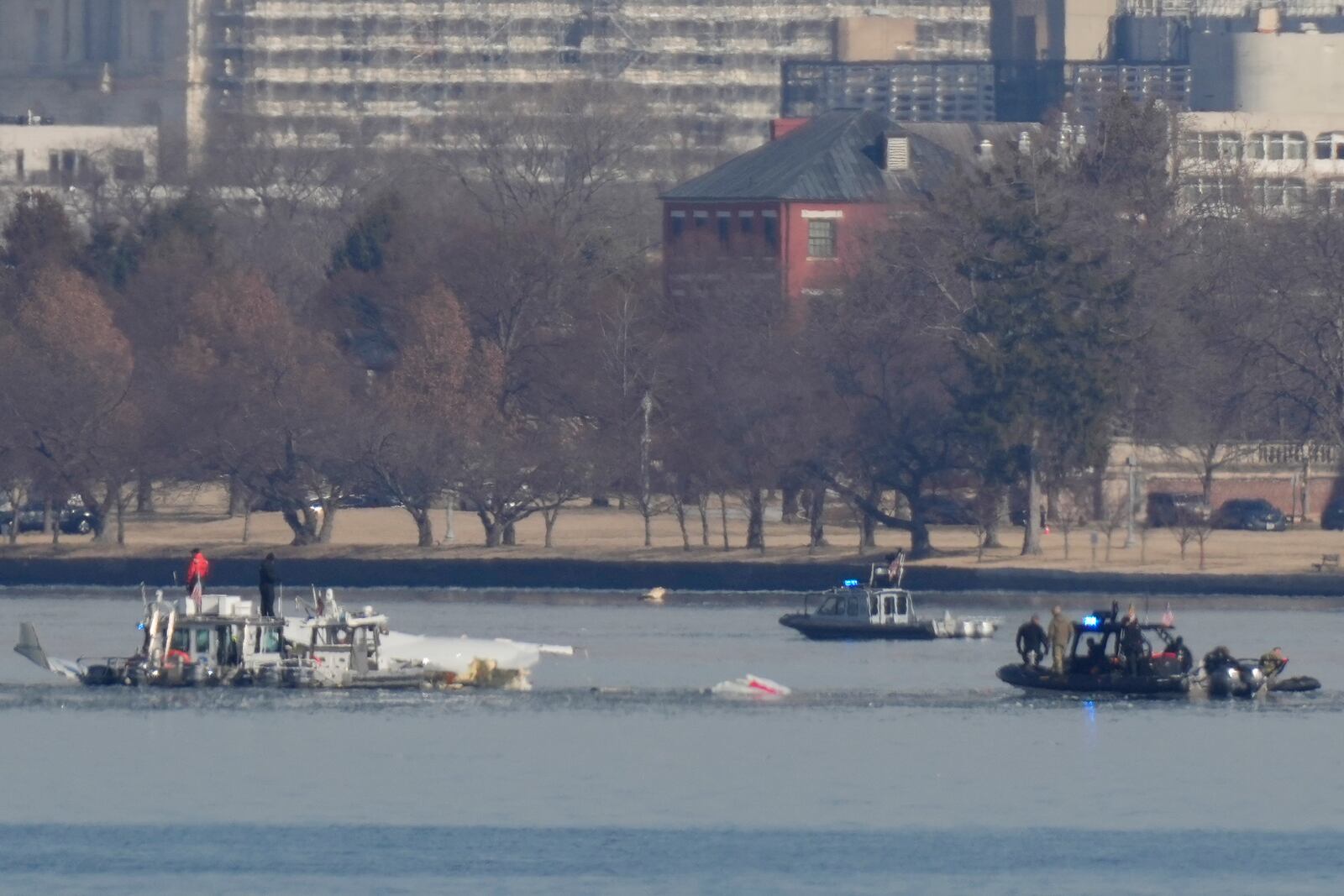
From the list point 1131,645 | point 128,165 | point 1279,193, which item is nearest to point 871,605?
point 1131,645

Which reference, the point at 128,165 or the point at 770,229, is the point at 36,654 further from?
the point at 128,165

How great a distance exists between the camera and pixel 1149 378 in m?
109

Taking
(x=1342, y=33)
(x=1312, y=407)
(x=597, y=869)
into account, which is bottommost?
(x=597, y=869)

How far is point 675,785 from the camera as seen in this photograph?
56312 millimetres

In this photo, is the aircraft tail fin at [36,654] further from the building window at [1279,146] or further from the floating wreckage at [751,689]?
the building window at [1279,146]

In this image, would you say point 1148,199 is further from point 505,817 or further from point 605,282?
point 505,817

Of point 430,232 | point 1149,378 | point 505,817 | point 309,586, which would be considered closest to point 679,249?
point 430,232

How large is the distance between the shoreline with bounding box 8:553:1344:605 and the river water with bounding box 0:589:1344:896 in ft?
56.4

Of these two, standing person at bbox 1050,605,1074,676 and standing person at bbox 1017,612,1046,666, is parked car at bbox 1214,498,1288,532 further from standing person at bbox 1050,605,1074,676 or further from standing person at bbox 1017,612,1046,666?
standing person at bbox 1050,605,1074,676

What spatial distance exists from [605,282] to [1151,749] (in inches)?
2390

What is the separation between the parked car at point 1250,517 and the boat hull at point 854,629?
93.6 ft

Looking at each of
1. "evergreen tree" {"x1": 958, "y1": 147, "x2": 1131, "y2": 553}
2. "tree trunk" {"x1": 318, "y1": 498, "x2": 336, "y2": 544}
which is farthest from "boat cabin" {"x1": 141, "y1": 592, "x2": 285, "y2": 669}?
"evergreen tree" {"x1": 958, "y1": 147, "x2": 1131, "y2": 553}

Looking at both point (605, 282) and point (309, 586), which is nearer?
point (309, 586)

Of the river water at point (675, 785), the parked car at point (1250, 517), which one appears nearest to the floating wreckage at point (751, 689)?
the river water at point (675, 785)
